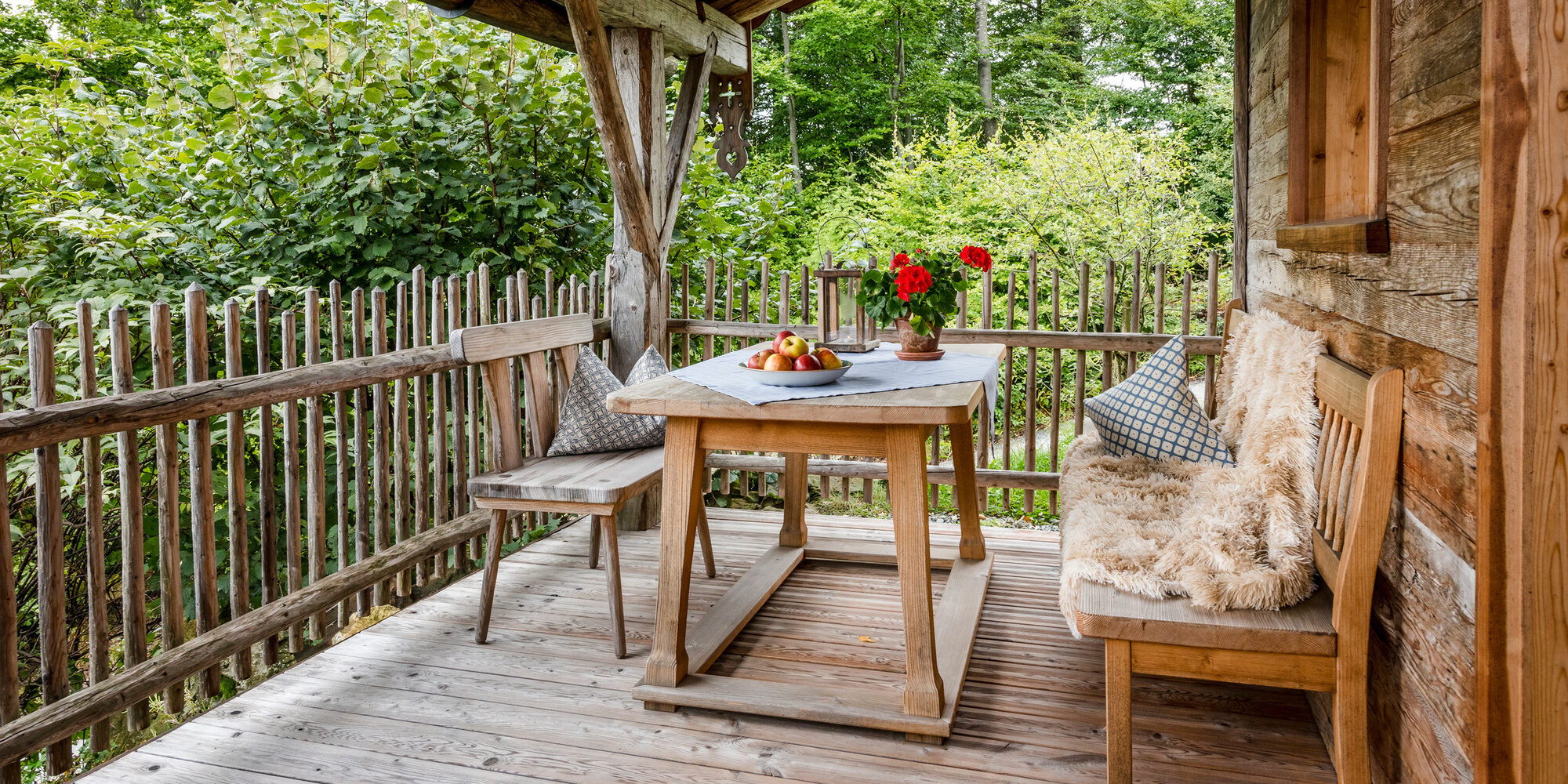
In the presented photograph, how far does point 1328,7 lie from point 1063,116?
391 inches

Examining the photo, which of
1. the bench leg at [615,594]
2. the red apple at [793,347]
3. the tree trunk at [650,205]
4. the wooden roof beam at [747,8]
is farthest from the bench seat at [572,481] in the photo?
the wooden roof beam at [747,8]

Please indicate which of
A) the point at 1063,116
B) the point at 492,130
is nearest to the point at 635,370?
the point at 492,130

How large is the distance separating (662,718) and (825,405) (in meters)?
0.94

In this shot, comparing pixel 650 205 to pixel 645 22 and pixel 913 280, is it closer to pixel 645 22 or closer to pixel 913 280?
pixel 645 22

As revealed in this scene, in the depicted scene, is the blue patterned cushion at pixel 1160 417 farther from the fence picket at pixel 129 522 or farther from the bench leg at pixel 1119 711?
the fence picket at pixel 129 522

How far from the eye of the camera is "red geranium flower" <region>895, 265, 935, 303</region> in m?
2.96

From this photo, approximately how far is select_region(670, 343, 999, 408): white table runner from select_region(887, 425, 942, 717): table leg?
8.4 inches

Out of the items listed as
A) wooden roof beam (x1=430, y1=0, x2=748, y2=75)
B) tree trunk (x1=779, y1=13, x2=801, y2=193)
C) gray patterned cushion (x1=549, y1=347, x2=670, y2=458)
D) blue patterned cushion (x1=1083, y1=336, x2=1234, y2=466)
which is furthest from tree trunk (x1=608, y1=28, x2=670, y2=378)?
tree trunk (x1=779, y1=13, x2=801, y2=193)

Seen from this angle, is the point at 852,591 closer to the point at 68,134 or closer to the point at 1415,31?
the point at 1415,31

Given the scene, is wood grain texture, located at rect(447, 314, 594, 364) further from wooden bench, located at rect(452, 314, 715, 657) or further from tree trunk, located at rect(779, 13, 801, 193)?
tree trunk, located at rect(779, 13, 801, 193)

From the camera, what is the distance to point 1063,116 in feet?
39.4

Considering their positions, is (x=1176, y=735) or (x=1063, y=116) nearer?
(x=1176, y=735)

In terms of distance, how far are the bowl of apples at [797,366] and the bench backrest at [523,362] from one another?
933 mm

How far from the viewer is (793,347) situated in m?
2.61
